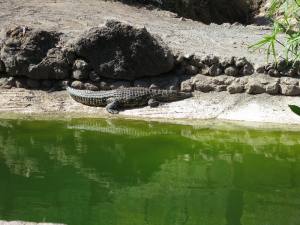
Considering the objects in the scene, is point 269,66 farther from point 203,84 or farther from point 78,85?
point 78,85

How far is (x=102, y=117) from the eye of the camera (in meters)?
10.2

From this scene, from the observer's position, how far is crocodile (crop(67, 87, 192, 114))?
10438 millimetres

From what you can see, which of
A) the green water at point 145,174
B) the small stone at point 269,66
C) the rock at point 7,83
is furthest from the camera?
the rock at point 7,83

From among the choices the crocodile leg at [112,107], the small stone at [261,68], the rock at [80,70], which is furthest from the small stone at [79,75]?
the small stone at [261,68]

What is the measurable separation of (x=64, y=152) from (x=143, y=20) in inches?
222

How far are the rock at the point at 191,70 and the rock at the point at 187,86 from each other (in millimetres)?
174

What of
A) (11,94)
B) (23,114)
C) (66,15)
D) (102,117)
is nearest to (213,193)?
(102,117)

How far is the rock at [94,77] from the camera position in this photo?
1092 cm

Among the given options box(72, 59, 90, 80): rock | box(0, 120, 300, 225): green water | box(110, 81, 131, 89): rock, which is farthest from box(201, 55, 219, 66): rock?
box(72, 59, 90, 80): rock

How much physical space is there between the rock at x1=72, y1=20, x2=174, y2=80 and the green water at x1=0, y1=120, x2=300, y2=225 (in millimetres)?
1332

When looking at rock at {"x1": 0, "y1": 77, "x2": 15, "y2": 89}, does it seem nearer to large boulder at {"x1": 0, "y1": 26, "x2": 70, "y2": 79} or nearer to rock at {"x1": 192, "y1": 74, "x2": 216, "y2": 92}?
large boulder at {"x1": 0, "y1": 26, "x2": 70, "y2": 79}

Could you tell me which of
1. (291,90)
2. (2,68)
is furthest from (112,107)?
(291,90)

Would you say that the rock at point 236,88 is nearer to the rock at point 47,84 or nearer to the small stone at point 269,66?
the small stone at point 269,66

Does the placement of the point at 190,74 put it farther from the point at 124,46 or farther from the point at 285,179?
the point at 285,179
